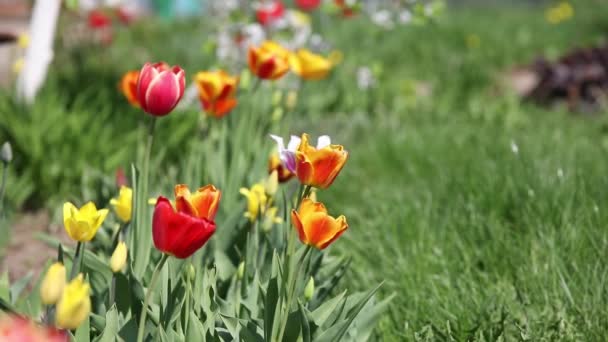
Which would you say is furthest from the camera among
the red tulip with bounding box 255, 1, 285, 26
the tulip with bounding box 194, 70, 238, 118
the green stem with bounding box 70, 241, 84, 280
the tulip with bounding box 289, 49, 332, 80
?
the red tulip with bounding box 255, 1, 285, 26

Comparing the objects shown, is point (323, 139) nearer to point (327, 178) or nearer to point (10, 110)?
point (327, 178)

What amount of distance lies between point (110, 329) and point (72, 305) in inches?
13.3

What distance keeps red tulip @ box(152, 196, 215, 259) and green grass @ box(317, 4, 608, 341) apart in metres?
0.65

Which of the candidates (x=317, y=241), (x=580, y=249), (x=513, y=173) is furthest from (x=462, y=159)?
(x=317, y=241)

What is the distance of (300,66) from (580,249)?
1147mm

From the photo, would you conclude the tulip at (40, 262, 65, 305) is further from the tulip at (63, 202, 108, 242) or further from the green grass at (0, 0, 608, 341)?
the green grass at (0, 0, 608, 341)

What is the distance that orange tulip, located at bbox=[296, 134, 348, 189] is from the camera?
1.43m

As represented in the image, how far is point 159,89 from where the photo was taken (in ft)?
5.34

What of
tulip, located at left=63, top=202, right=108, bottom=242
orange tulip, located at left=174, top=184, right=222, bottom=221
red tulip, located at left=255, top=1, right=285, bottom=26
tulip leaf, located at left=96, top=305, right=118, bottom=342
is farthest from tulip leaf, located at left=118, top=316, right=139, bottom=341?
red tulip, located at left=255, top=1, right=285, bottom=26

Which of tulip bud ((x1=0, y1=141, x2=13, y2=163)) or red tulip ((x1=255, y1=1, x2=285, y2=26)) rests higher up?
tulip bud ((x1=0, y1=141, x2=13, y2=163))

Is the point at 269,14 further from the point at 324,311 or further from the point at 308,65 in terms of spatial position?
the point at 324,311

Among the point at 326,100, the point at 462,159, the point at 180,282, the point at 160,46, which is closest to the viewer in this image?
the point at 180,282

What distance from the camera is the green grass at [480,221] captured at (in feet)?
6.37

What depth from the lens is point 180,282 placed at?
172 centimetres
